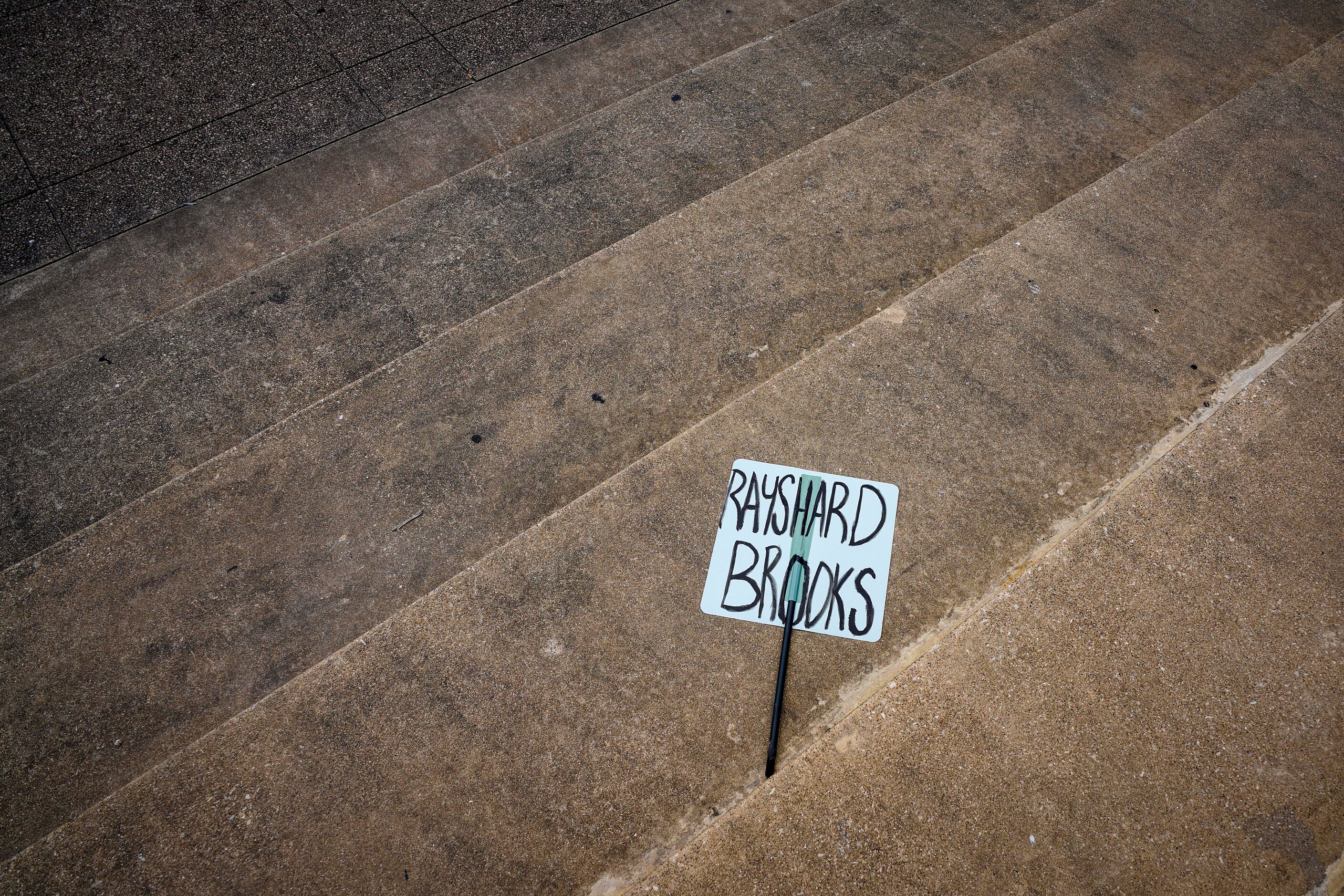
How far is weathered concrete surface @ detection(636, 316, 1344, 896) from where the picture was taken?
211 centimetres

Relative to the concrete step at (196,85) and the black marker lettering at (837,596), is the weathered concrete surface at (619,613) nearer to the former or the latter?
the black marker lettering at (837,596)

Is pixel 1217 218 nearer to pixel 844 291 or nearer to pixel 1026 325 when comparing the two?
pixel 1026 325

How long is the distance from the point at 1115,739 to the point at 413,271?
331cm

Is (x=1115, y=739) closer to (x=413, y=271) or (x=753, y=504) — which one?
(x=753, y=504)

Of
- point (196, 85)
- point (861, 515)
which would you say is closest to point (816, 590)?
point (861, 515)

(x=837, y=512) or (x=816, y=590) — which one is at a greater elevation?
(x=837, y=512)

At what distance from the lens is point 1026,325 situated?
3.11 m

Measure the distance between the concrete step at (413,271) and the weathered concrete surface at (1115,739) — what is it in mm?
2414

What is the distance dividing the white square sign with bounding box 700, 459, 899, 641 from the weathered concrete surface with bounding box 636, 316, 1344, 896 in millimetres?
291

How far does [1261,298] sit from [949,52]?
2274 mm

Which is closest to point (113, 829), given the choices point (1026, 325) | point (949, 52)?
point (1026, 325)

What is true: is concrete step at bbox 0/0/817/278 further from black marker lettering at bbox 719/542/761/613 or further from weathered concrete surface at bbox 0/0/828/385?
black marker lettering at bbox 719/542/761/613

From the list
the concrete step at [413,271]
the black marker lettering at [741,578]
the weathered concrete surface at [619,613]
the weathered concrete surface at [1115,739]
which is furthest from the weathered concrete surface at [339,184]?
the weathered concrete surface at [1115,739]

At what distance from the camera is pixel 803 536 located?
2699mm
